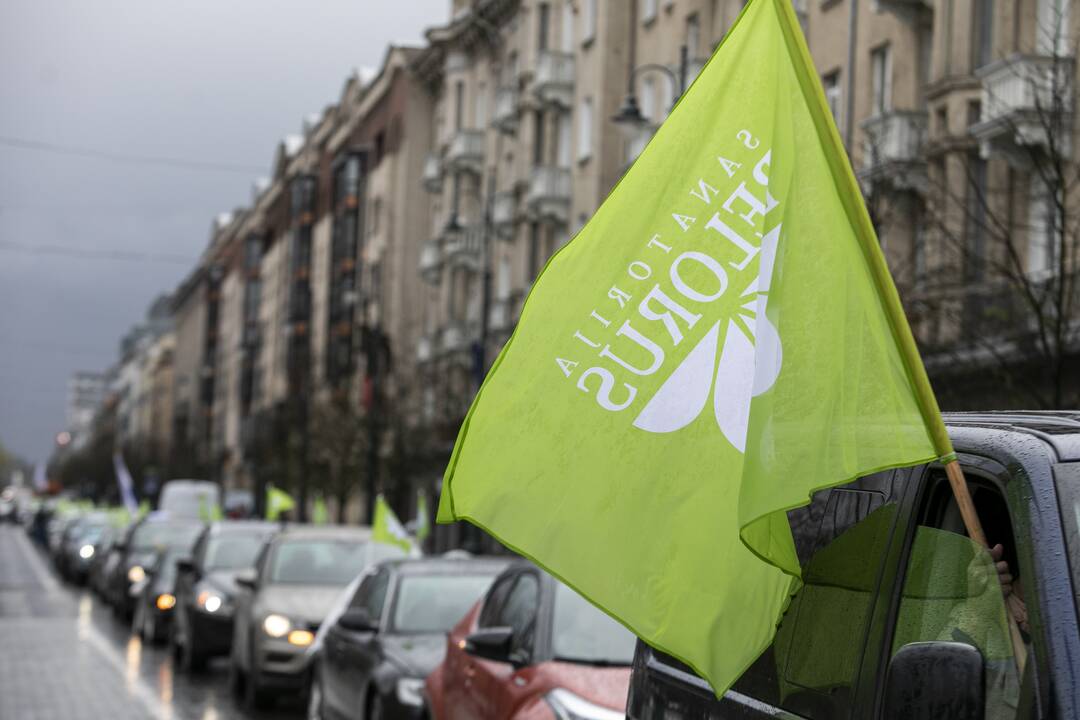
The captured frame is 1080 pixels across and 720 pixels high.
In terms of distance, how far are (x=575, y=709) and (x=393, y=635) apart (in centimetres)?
435

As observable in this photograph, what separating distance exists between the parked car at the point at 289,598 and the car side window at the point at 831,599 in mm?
12820

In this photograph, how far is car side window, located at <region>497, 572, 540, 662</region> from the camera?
9.52 meters

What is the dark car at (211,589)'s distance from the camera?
22.9 metres

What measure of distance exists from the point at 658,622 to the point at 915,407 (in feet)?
2.45

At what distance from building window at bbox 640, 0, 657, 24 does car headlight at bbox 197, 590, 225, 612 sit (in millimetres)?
26676

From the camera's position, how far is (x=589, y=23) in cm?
5147

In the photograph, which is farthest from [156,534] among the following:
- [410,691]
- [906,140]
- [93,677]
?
[410,691]

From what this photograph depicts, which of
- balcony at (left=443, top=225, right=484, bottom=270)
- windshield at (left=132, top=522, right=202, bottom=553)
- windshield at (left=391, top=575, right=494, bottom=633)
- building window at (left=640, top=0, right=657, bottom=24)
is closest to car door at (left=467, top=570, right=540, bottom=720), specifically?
windshield at (left=391, top=575, right=494, bottom=633)

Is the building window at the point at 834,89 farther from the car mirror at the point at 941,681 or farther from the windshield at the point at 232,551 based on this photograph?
the car mirror at the point at 941,681

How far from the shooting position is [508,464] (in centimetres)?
475

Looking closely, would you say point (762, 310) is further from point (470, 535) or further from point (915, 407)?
point (470, 535)

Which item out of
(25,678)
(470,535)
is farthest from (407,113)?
(25,678)

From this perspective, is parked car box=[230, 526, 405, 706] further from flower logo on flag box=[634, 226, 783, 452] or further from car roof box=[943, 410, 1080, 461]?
flower logo on flag box=[634, 226, 783, 452]

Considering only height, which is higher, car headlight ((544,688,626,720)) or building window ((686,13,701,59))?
building window ((686,13,701,59))
